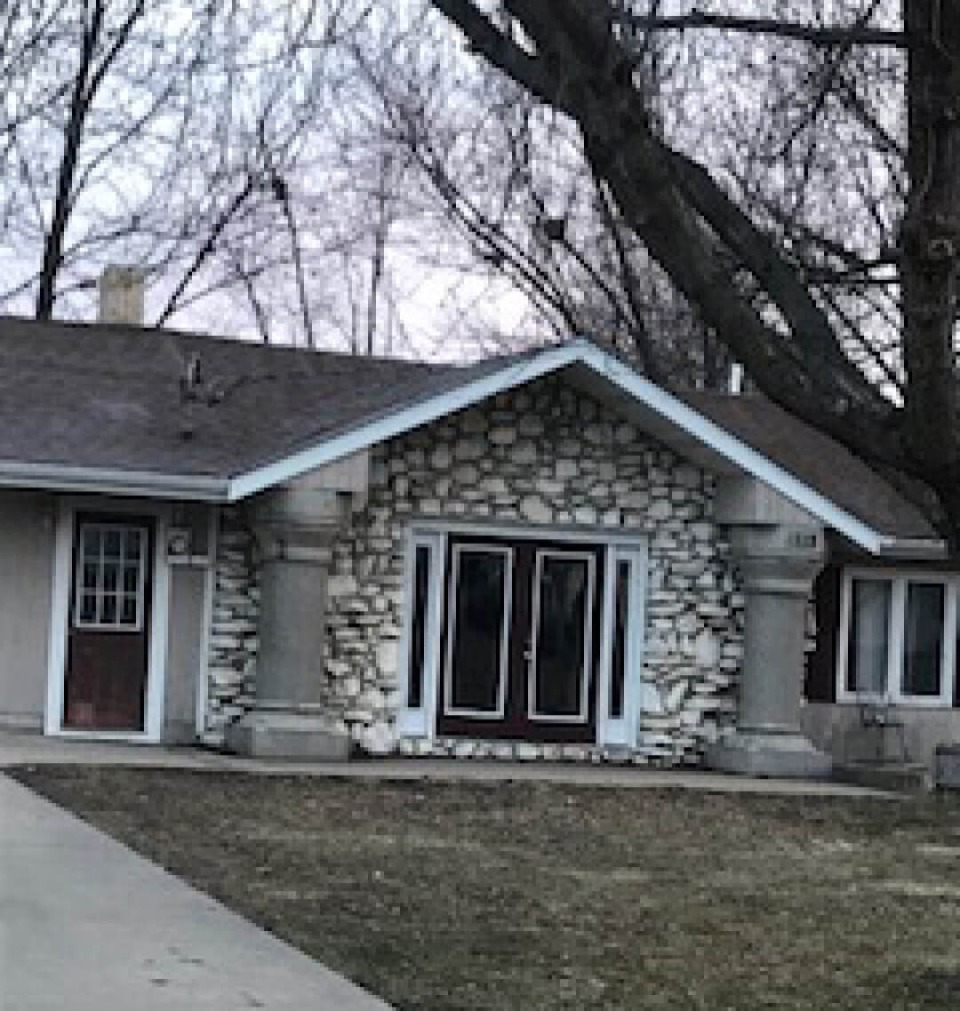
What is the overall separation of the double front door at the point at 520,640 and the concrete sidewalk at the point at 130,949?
28.4 ft

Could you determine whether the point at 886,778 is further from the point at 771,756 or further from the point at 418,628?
the point at 418,628

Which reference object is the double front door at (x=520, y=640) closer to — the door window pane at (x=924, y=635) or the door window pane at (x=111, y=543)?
the door window pane at (x=111, y=543)

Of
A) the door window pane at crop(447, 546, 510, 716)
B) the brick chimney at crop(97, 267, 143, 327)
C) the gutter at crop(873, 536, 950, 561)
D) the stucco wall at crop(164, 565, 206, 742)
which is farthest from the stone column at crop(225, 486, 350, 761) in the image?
the brick chimney at crop(97, 267, 143, 327)

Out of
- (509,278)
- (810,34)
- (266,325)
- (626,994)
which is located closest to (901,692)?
(509,278)

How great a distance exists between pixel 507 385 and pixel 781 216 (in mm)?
8936

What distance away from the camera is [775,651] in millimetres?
20281

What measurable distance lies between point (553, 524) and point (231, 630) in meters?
3.29

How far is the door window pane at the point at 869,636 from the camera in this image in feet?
72.3

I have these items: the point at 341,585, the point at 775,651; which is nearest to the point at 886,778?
the point at 775,651

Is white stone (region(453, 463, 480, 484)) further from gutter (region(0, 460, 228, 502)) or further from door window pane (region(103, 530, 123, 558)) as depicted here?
door window pane (region(103, 530, 123, 558))

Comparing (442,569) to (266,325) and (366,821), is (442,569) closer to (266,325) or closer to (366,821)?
(366,821)

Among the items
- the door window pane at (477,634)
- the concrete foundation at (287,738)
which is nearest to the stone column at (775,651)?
the door window pane at (477,634)

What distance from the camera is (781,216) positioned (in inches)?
410

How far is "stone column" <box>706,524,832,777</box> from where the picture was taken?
20.2m
